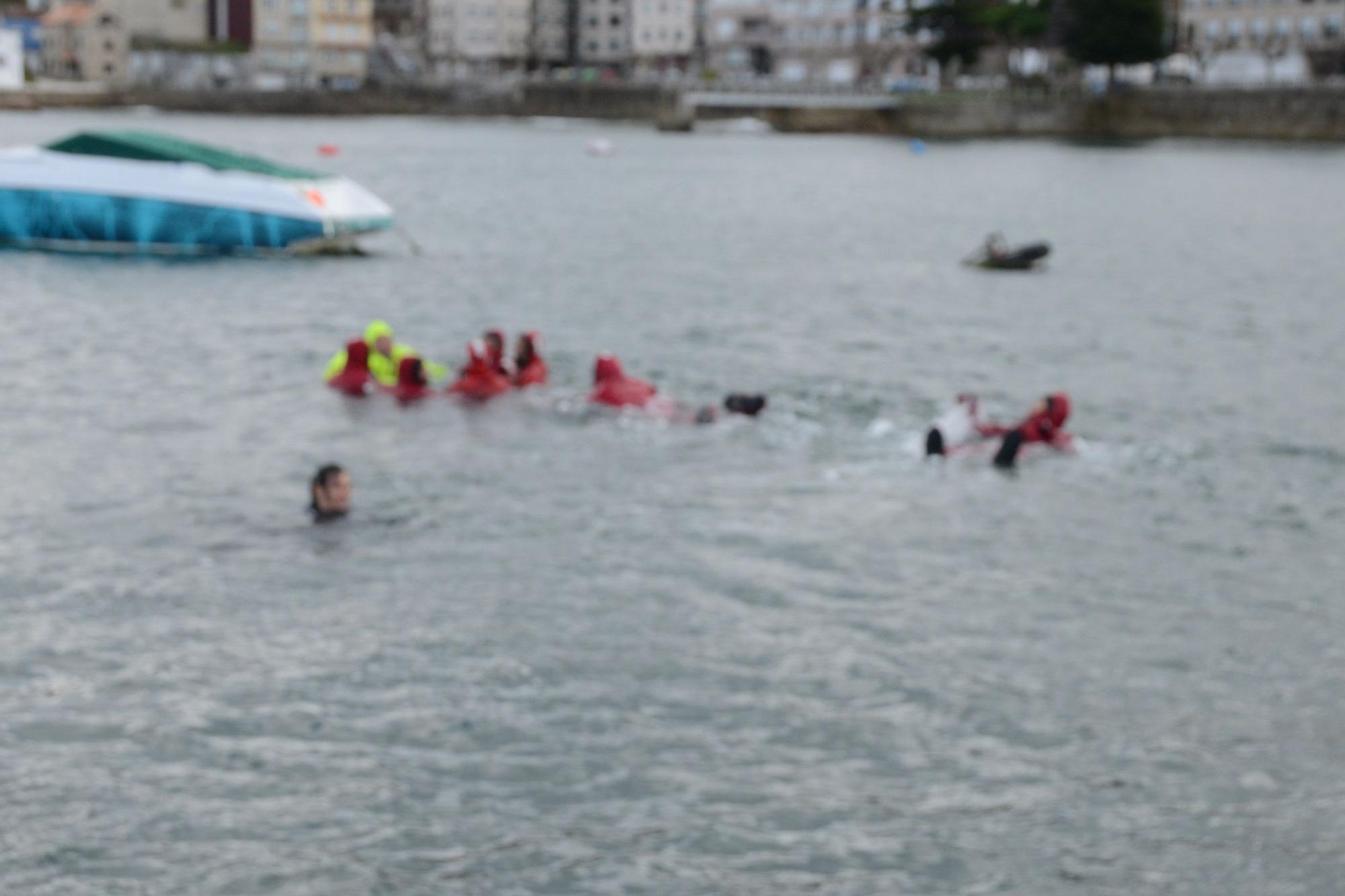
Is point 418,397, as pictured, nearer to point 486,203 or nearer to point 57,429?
point 57,429

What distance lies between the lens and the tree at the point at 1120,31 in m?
130

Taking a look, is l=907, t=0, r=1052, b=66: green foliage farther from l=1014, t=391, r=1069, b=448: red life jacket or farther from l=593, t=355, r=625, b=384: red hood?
l=1014, t=391, r=1069, b=448: red life jacket

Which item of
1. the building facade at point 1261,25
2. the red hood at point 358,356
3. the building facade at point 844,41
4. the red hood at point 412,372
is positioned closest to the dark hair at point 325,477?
the red hood at point 412,372

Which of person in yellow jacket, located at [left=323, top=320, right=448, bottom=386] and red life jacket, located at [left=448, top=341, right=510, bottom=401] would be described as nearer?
red life jacket, located at [left=448, top=341, right=510, bottom=401]

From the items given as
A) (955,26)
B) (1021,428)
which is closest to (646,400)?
(1021,428)

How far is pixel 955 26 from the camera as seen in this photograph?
149 m

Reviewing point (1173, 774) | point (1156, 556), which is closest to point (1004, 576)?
point (1156, 556)

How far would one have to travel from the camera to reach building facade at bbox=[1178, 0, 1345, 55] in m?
149

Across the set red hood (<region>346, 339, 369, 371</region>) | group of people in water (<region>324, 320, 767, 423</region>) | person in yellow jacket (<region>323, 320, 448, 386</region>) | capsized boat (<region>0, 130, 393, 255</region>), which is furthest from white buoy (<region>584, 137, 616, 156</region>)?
red hood (<region>346, 339, 369, 371</region>)

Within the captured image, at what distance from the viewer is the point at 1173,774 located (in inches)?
550

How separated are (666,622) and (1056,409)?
913 centimetres

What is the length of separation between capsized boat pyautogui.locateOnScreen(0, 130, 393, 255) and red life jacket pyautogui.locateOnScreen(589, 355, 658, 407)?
21159 mm

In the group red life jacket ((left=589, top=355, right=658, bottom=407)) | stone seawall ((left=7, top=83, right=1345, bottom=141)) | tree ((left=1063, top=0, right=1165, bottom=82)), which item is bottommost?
red life jacket ((left=589, top=355, right=658, bottom=407))

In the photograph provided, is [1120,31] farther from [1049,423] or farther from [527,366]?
[1049,423]
